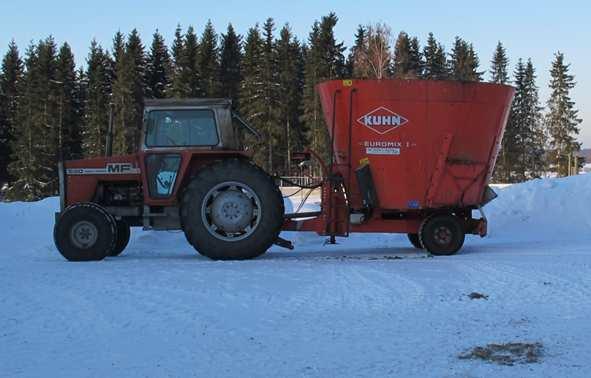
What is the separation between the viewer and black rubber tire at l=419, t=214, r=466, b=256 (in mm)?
10234

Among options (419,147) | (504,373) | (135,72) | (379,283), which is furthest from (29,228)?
(135,72)

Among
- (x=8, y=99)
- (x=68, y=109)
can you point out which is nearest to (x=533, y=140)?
(x=68, y=109)

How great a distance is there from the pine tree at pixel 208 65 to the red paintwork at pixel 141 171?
47.6 metres

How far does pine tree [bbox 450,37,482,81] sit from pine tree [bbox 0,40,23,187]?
137 ft

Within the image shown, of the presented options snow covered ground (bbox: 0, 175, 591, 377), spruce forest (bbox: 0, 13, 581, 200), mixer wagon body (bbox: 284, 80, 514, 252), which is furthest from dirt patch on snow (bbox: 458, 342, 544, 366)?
spruce forest (bbox: 0, 13, 581, 200)

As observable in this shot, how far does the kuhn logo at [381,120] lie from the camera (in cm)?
999

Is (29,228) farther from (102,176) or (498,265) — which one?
(498,265)

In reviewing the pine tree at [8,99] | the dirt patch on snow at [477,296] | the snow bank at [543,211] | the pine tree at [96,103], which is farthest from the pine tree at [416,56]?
the dirt patch on snow at [477,296]

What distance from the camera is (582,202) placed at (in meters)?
14.8

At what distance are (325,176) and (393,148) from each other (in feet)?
3.63

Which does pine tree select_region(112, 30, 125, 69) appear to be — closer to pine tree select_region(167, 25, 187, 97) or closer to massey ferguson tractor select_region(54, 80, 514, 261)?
pine tree select_region(167, 25, 187, 97)

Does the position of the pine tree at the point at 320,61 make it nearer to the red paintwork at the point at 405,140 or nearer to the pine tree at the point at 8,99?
the pine tree at the point at 8,99

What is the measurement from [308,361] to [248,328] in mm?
965

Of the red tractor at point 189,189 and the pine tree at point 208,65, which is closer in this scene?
the red tractor at point 189,189
